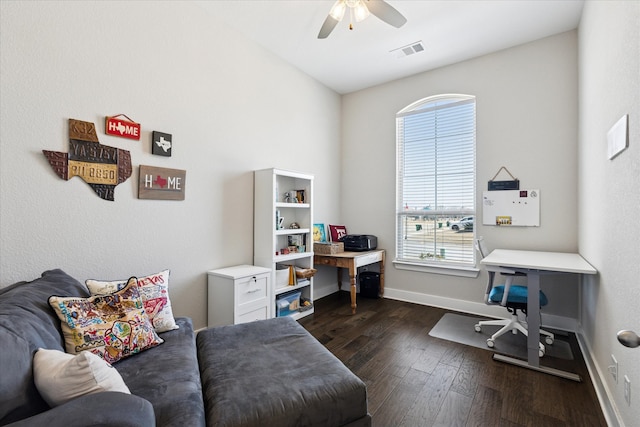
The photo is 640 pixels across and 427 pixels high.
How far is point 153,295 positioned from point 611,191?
295cm

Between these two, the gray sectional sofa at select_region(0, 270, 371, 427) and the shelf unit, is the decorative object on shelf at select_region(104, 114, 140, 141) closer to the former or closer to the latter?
the gray sectional sofa at select_region(0, 270, 371, 427)

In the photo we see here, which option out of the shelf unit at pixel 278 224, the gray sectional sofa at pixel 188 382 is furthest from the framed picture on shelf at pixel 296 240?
the gray sectional sofa at pixel 188 382

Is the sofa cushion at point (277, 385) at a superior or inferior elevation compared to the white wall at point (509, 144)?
inferior

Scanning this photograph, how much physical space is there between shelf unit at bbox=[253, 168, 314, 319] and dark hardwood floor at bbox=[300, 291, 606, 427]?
639 millimetres

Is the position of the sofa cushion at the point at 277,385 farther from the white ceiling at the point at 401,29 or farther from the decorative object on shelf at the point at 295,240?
the white ceiling at the point at 401,29

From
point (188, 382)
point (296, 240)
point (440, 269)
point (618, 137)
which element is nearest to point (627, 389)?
point (618, 137)

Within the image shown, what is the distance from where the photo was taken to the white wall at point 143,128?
1819 millimetres

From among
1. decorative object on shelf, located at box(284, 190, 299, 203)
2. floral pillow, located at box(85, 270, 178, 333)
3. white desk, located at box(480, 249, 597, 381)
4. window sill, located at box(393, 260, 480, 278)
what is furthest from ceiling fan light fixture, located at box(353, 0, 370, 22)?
window sill, located at box(393, 260, 480, 278)

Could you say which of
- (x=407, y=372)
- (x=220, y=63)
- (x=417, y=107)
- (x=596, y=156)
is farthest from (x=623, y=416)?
(x=220, y=63)

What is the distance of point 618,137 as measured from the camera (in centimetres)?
158

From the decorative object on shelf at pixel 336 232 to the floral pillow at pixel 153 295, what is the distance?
2651 mm

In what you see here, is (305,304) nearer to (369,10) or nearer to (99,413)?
(99,413)

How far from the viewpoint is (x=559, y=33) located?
10.2ft

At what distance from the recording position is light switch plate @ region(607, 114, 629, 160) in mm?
1456
